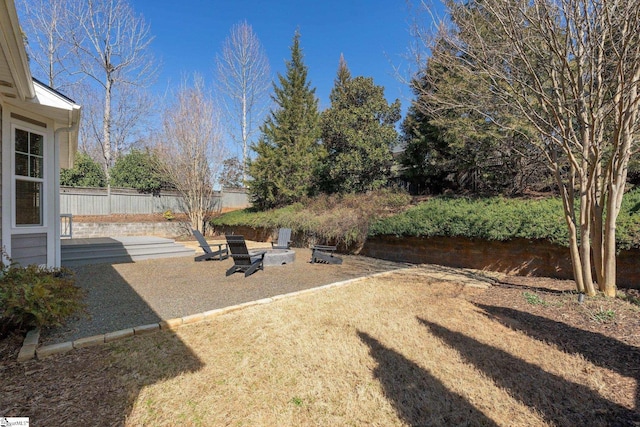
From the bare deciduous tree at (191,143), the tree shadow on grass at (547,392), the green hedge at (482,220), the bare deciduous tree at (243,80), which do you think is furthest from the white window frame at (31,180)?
the bare deciduous tree at (243,80)

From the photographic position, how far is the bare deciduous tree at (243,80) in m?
21.2

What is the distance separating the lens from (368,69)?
43.7ft

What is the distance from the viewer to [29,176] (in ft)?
17.4

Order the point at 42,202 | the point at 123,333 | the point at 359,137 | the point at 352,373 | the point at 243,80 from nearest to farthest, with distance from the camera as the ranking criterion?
1. the point at 352,373
2. the point at 123,333
3. the point at 42,202
4. the point at 359,137
5. the point at 243,80

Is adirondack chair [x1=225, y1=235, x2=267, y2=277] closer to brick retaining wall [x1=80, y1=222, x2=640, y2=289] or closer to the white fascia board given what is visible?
the white fascia board

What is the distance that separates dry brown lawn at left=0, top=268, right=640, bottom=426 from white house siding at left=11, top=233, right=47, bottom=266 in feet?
10.6

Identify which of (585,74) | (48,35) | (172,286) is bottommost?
(172,286)

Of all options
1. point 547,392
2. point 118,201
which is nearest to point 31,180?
point 547,392

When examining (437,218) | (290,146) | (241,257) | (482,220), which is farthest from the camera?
(290,146)

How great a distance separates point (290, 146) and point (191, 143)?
498 centimetres

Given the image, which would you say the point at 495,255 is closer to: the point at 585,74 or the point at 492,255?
the point at 492,255

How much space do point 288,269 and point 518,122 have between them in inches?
250

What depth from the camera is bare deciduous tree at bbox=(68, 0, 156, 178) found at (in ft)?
60.3

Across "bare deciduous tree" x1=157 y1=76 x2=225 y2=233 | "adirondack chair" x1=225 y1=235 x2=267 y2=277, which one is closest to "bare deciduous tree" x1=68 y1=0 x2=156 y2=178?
"bare deciduous tree" x1=157 y1=76 x2=225 y2=233
